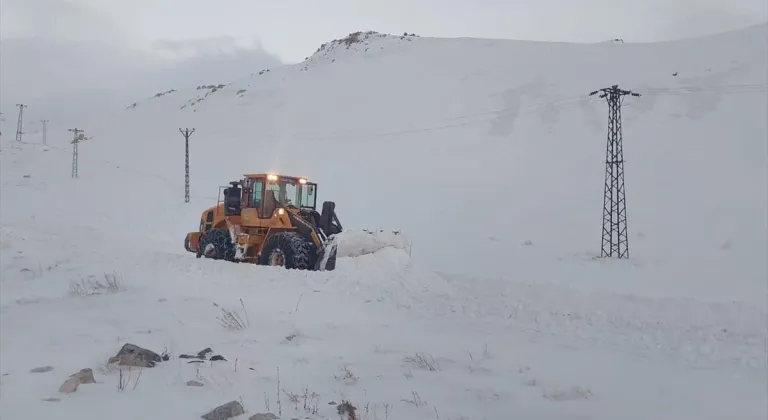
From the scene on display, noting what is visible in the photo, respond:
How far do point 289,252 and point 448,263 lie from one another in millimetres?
7514

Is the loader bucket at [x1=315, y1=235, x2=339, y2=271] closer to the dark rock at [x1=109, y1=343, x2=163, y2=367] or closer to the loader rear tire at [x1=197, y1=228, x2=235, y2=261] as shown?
the loader rear tire at [x1=197, y1=228, x2=235, y2=261]

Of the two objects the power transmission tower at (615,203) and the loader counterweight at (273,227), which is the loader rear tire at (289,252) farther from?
the power transmission tower at (615,203)

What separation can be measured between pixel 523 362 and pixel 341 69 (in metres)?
70.3

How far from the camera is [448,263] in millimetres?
19672

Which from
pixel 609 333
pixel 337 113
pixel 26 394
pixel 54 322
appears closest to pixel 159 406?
pixel 26 394

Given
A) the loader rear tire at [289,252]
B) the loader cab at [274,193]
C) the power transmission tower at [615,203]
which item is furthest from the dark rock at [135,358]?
the power transmission tower at [615,203]

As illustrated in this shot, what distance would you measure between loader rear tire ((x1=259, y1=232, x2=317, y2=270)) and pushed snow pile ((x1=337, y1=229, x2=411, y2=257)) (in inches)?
26.9

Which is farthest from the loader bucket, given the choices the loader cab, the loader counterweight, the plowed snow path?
the loader cab

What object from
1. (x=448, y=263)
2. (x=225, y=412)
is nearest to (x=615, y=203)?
(x=448, y=263)

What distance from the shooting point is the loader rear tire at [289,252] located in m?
13.4

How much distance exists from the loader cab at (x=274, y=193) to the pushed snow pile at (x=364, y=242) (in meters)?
1.64

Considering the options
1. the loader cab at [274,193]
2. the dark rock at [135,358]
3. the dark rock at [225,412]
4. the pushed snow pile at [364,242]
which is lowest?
the dark rock at [225,412]

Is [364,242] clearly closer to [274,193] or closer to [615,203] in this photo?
[274,193]

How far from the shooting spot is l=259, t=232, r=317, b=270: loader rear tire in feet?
43.9
